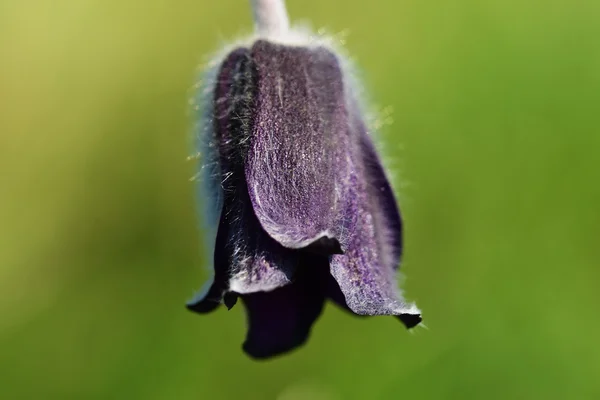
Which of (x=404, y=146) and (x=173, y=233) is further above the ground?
(x=404, y=146)

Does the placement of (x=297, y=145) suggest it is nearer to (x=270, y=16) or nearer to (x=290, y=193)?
(x=290, y=193)

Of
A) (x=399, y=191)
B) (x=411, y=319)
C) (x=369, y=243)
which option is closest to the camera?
(x=411, y=319)

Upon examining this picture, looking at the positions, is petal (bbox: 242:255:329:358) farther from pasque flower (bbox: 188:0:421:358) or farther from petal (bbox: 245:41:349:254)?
petal (bbox: 245:41:349:254)

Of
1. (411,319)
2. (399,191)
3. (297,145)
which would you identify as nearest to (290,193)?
(297,145)

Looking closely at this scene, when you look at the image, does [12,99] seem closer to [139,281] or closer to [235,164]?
[139,281]

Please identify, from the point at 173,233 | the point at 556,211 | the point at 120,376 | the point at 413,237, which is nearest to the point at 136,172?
the point at 173,233

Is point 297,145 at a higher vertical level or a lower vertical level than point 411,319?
higher

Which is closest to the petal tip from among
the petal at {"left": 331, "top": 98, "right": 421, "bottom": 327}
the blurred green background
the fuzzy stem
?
the petal at {"left": 331, "top": 98, "right": 421, "bottom": 327}
